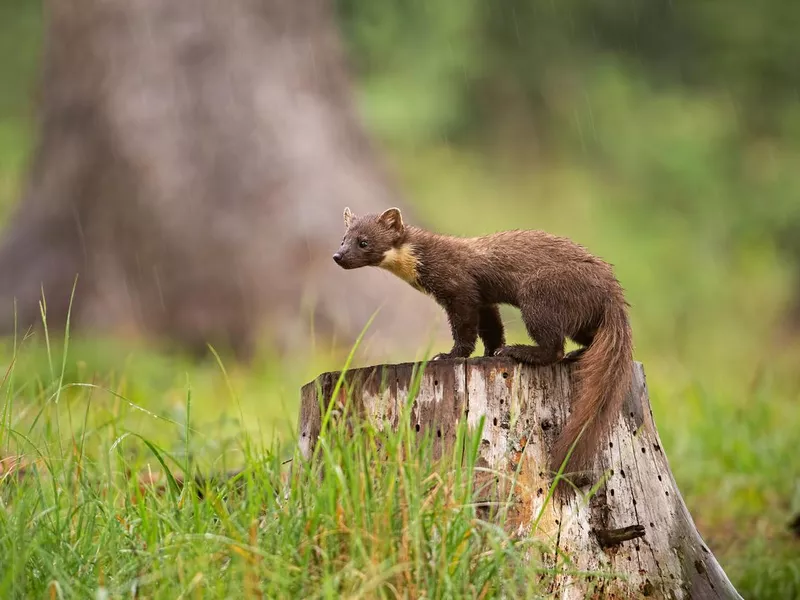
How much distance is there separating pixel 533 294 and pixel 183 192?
269 inches

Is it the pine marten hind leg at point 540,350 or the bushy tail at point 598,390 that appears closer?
the bushy tail at point 598,390

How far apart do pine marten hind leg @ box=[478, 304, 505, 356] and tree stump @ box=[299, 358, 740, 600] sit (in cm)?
68

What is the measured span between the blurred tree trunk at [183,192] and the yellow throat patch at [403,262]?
17.0 ft

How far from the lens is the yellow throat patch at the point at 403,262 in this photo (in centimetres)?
418

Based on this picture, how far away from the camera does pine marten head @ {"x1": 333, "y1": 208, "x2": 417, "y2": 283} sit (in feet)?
13.8

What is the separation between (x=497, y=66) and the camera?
16656mm

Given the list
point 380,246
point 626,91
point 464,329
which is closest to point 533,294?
point 464,329

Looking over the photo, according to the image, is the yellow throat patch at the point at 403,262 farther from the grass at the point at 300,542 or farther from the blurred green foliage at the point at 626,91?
the blurred green foliage at the point at 626,91

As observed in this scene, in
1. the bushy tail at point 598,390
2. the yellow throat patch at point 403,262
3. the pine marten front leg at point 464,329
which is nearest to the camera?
the bushy tail at point 598,390

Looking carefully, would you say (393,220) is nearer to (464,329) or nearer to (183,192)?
(464,329)

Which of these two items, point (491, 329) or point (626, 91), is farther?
point (626, 91)

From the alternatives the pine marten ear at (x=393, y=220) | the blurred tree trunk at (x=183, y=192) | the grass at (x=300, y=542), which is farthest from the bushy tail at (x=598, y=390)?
the blurred tree trunk at (x=183, y=192)

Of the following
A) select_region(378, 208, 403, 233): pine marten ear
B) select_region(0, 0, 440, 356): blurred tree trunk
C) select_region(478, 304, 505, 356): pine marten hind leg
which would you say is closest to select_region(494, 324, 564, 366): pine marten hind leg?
select_region(478, 304, 505, 356): pine marten hind leg

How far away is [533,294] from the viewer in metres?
3.75
